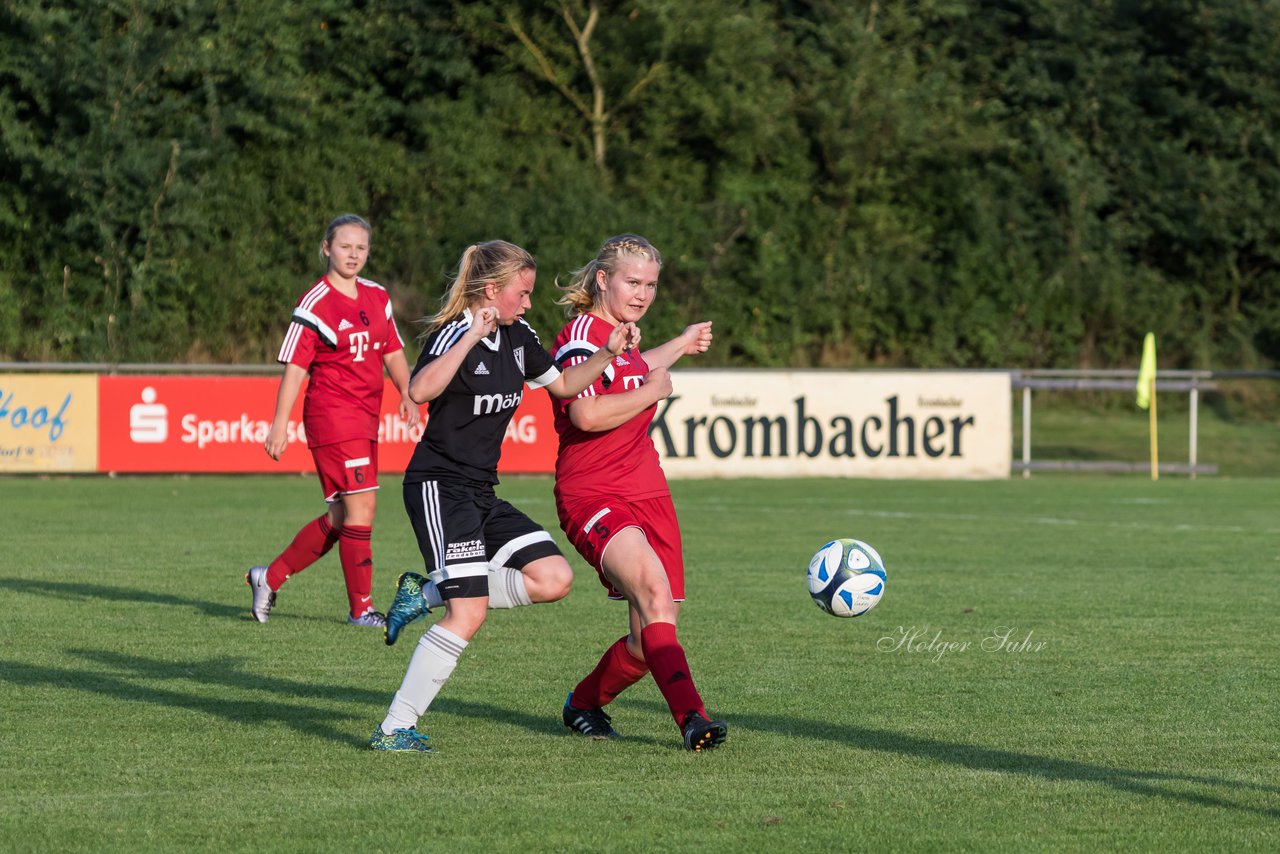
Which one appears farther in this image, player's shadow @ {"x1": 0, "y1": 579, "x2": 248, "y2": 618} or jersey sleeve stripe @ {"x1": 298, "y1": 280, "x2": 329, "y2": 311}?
player's shadow @ {"x1": 0, "y1": 579, "x2": 248, "y2": 618}

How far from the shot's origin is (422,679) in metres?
5.65

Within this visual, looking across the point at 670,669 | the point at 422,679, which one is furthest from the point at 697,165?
the point at 422,679

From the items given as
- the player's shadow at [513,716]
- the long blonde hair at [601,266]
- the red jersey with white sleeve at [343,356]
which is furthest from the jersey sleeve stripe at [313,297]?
the long blonde hair at [601,266]

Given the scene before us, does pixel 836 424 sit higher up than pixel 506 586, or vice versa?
pixel 836 424

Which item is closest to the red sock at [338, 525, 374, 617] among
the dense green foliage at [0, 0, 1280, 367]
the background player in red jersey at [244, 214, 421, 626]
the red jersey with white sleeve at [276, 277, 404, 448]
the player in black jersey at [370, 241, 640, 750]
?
the background player in red jersey at [244, 214, 421, 626]

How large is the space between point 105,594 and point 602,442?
5055 millimetres

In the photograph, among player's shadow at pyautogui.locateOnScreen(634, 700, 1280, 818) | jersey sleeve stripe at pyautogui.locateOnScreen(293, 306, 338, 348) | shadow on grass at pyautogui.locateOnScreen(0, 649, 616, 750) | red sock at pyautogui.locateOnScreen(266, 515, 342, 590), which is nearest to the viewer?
player's shadow at pyautogui.locateOnScreen(634, 700, 1280, 818)

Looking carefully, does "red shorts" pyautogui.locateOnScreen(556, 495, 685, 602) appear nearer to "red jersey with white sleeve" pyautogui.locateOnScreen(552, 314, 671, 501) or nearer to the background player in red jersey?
"red jersey with white sleeve" pyautogui.locateOnScreen(552, 314, 671, 501)

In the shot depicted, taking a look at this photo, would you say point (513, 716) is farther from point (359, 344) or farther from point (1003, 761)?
point (359, 344)

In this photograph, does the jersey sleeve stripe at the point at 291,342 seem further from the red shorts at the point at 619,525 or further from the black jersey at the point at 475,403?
the red shorts at the point at 619,525

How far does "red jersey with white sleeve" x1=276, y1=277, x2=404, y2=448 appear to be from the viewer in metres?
8.82

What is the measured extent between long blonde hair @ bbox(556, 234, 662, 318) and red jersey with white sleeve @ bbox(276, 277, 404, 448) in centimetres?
298

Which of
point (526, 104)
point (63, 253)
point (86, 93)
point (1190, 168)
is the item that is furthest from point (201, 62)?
point (1190, 168)

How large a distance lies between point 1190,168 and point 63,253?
23.2m
